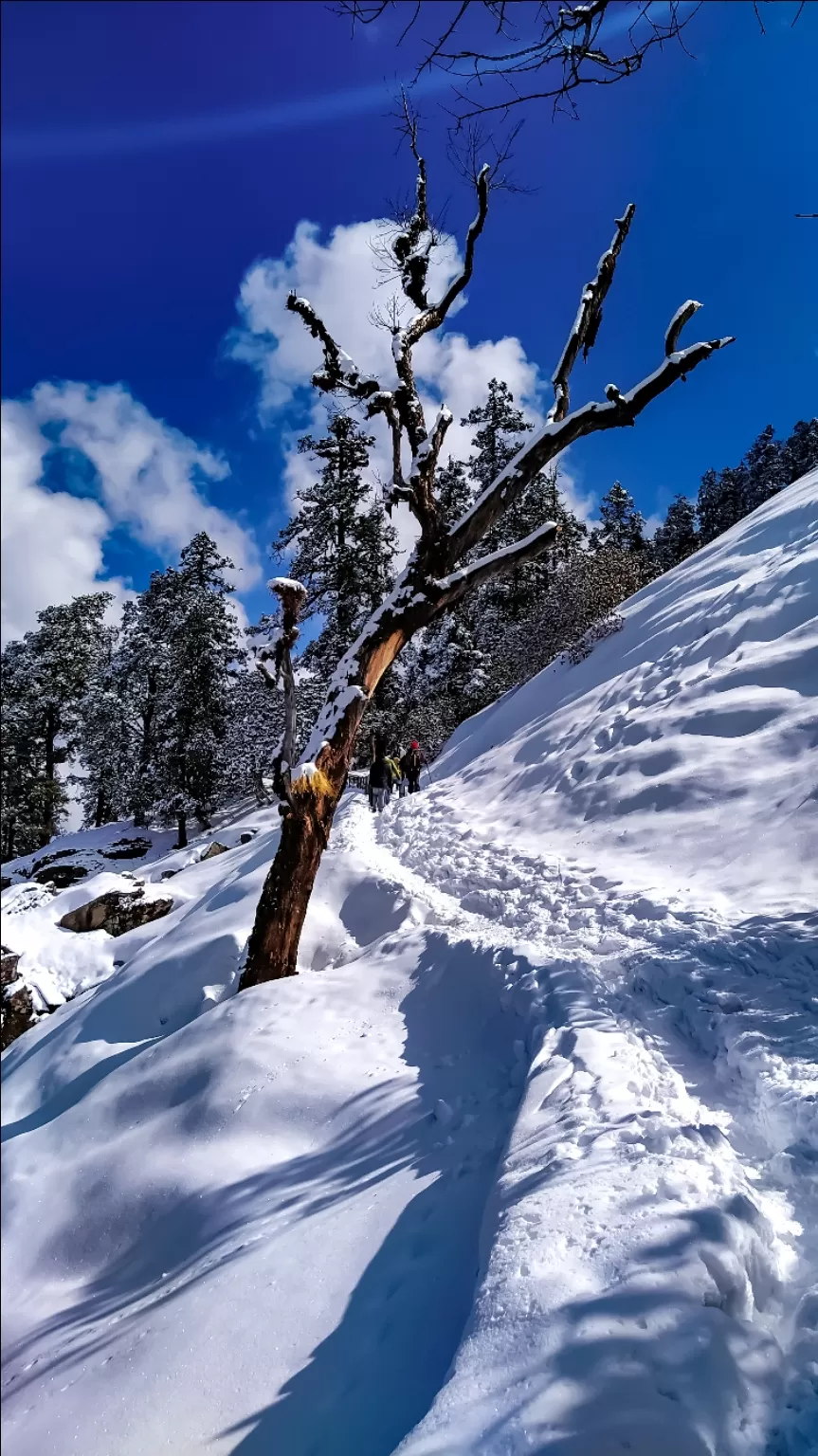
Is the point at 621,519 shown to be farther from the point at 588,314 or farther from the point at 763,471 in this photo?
the point at 588,314

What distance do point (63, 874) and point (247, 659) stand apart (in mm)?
11798

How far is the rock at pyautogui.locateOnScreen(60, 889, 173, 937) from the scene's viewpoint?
40.9 feet

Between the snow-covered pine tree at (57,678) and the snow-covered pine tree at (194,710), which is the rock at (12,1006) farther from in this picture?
the snow-covered pine tree at (57,678)

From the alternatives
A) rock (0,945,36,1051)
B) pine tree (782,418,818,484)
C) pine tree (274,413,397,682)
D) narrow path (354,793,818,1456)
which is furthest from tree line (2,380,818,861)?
pine tree (782,418,818,484)

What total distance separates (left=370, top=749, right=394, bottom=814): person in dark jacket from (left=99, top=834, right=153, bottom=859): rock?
502 inches

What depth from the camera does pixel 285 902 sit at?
5.63 meters

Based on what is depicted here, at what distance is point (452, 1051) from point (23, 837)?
3256 centimetres

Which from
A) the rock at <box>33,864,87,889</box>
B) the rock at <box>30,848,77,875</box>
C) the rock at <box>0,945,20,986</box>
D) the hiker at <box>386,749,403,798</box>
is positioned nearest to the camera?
the rock at <box>0,945,20,986</box>

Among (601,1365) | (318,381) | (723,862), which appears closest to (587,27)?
(601,1365)

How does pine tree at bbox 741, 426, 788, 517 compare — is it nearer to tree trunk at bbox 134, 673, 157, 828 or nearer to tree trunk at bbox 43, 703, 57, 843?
tree trunk at bbox 134, 673, 157, 828

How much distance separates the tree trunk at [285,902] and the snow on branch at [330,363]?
432 centimetres

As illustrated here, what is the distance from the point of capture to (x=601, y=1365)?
5.52 ft

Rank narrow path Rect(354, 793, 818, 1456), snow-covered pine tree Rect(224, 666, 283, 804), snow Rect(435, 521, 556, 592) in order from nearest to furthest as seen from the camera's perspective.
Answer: narrow path Rect(354, 793, 818, 1456) < snow Rect(435, 521, 556, 592) < snow-covered pine tree Rect(224, 666, 283, 804)

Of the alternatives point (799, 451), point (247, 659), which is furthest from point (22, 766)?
point (799, 451)
